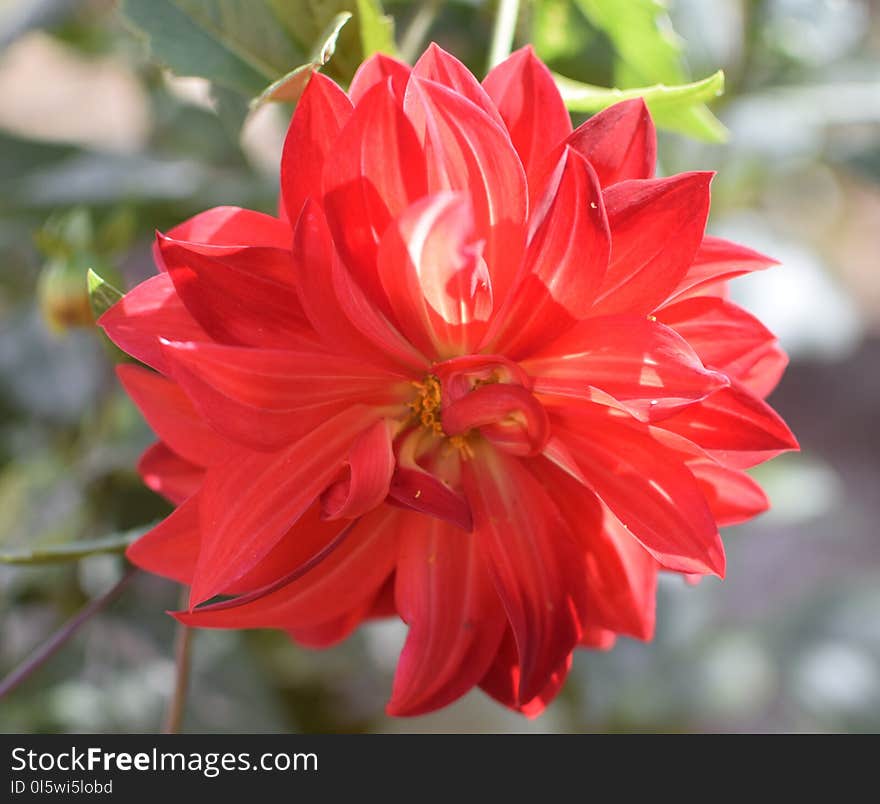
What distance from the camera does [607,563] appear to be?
17.0 inches

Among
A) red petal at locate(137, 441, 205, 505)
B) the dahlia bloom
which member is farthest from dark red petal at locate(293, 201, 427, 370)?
red petal at locate(137, 441, 205, 505)

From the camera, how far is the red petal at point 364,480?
361 millimetres

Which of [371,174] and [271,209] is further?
[271,209]

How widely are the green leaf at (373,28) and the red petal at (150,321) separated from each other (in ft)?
0.52

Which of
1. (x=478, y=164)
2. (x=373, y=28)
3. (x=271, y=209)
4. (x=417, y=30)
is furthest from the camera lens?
(x=271, y=209)

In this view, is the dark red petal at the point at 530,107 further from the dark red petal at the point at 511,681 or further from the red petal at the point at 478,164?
the dark red petal at the point at 511,681

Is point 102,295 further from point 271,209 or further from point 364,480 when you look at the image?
point 271,209

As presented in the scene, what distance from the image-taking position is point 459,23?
0.66 meters

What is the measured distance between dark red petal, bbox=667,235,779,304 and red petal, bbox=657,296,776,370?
0.04 ft

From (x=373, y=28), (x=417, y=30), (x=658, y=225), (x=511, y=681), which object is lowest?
(x=511, y=681)

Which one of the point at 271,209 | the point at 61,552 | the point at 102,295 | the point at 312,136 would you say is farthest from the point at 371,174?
the point at 271,209

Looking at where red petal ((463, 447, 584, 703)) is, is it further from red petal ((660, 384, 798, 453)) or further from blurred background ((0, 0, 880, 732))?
blurred background ((0, 0, 880, 732))

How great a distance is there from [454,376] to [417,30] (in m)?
0.28
